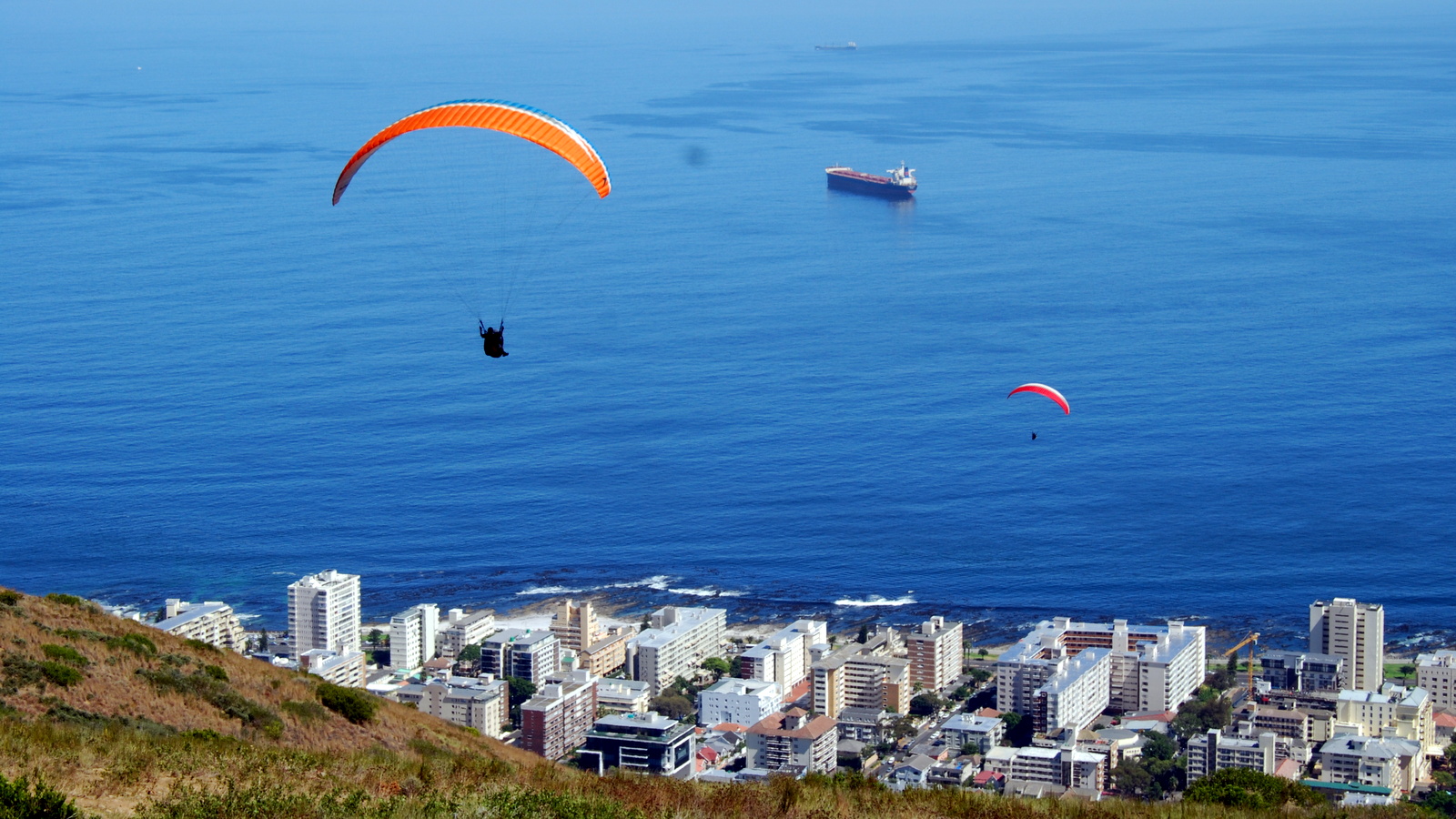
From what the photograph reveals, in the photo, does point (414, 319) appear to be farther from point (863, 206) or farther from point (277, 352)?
point (863, 206)

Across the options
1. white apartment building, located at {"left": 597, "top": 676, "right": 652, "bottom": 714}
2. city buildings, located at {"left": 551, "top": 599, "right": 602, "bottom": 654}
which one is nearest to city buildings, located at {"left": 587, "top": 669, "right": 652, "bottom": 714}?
white apartment building, located at {"left": 597, "top": 676, "right": 652, "bottom": 714}

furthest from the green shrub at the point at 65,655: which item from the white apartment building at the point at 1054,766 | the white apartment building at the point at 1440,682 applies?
the white apartment building at the point at 1440,682

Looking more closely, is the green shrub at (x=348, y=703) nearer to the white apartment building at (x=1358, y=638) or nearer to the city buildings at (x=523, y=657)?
the city buildings at (x=523, y=657)

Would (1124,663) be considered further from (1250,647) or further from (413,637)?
(413,637)

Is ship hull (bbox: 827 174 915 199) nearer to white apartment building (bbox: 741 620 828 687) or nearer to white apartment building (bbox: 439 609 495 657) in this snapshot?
white apartment building (bbox: 439 609 495 657)

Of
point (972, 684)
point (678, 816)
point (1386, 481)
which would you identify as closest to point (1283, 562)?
point (1386, 481)

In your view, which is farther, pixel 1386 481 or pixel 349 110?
pixel 349 110
